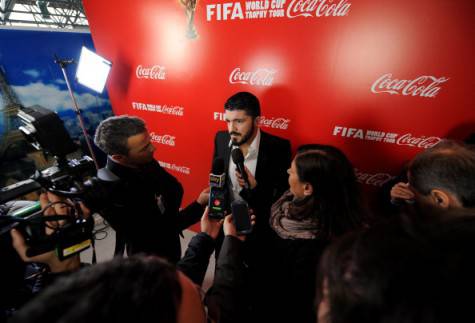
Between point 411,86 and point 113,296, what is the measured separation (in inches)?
80.2

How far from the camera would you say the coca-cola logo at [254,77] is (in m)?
2.08

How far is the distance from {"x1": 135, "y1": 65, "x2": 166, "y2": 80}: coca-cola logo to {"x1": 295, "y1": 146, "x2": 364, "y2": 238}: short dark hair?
2257 millimetres

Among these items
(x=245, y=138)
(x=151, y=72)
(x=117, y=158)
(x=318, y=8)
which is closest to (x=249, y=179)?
(x=245, y=138)

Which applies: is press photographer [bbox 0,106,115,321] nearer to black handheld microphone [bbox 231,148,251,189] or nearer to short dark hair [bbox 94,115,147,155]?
short dark hair [bbox 94,115,147,155]

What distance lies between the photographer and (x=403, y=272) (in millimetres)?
386

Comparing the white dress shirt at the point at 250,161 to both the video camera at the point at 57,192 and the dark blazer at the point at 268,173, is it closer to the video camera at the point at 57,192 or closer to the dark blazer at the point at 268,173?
the dark blazer at the point at 268,173

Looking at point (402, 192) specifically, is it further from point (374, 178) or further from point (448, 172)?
point (448, 172)

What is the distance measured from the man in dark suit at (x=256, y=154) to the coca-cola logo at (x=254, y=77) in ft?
1.12

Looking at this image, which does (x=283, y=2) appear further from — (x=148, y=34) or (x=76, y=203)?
(x=76, y=203)

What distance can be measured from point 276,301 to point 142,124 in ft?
4.48

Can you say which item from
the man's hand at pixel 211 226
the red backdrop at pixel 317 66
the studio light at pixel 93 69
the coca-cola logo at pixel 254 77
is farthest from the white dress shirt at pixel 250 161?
the studio light at pixel 93 69

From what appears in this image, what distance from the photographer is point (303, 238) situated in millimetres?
1036

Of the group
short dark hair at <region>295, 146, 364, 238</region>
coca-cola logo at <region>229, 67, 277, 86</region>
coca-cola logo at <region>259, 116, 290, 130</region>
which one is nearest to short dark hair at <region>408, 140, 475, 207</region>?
short dark hair at <region>295, 146, 364, 238</region>

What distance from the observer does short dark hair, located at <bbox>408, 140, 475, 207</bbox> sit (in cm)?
101
